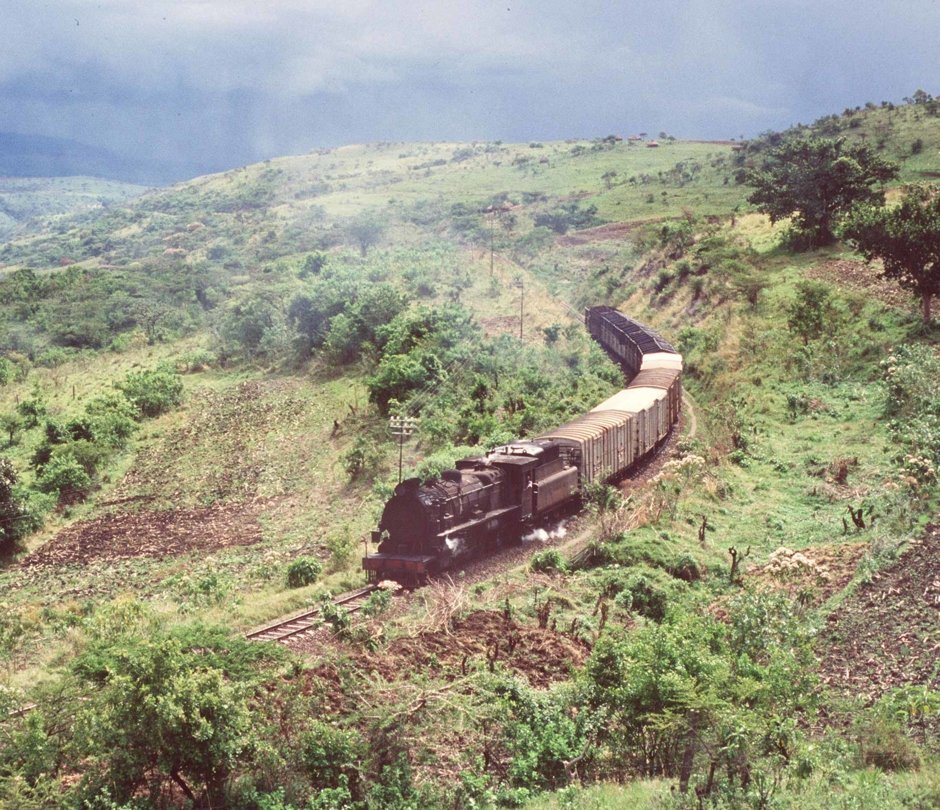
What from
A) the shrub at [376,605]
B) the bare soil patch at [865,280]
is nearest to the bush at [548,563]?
the shrub at [376,605]

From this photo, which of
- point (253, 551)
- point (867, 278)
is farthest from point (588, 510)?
point (867, 278)

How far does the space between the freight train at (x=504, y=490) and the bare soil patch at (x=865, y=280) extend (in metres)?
17.1

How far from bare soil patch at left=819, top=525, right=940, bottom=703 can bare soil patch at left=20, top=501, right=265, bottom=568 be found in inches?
835

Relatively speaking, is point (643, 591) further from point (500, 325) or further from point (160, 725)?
point (500, 325)

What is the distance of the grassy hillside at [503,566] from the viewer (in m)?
13.4

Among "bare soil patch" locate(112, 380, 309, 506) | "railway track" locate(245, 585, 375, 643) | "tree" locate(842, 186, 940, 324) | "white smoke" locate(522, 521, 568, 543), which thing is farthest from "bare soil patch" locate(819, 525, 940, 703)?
"bare soil patch" locate(112, 380, 309, 506)

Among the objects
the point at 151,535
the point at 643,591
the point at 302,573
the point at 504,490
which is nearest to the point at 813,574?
the point at 643,591

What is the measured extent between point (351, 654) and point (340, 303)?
43.7 meters

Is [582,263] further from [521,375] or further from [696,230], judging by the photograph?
[521,375]

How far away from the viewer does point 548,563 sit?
77.4 feet

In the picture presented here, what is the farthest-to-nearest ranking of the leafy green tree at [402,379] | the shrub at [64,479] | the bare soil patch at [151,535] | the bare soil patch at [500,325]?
the bare soil patch at [500,325], the leafy green tree at [402,379], the shrub at [64,479], the bare soil patch at [151,535]

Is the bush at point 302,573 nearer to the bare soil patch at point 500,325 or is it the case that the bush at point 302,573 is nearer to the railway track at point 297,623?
the railway track at point 297,623

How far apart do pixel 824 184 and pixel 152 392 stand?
148ft

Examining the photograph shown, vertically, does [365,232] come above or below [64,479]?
above
